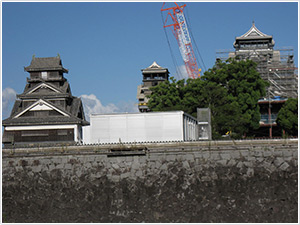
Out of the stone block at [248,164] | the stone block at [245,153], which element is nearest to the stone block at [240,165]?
the stone block at [248,164]

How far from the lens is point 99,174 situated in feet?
88.6

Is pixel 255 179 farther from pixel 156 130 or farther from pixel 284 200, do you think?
pixel 156 130

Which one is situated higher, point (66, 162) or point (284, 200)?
point (66, 162)

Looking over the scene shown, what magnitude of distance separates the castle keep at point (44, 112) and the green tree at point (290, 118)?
33.3m

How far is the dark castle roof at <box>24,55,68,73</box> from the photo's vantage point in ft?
233

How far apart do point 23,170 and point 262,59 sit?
8569cm

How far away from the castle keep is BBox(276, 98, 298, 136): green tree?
33269mm

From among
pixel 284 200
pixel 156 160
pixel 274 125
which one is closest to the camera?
pixel 284 200

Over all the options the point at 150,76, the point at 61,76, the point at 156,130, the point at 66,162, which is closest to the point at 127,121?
the point at 156,130

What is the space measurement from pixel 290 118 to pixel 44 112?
129 ft

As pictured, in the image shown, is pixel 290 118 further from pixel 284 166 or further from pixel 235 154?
pixel 235 154

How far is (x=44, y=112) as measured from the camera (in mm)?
66750

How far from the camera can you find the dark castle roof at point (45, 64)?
7112 cm

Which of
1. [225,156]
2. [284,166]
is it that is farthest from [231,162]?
[284,166]
